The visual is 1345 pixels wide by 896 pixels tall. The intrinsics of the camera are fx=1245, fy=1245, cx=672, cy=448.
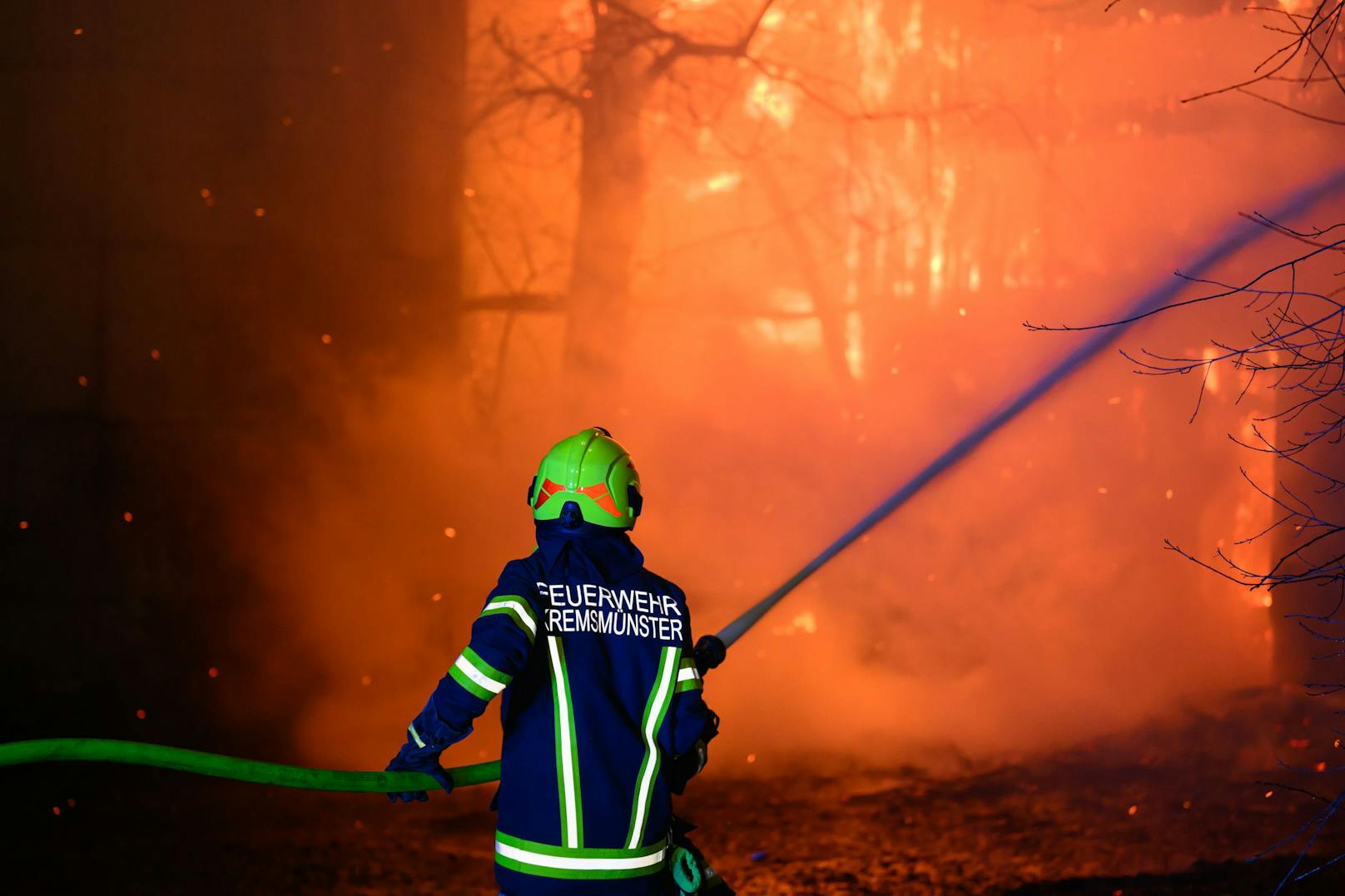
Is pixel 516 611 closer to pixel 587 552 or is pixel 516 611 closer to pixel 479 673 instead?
pixel 479 673

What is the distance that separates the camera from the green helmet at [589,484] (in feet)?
11.3

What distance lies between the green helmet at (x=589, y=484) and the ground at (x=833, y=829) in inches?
132

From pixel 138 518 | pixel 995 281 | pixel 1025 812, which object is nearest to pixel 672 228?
pixel 995 281

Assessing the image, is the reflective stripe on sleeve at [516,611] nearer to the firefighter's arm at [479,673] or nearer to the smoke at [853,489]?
the firefighter's arm at [479,673]

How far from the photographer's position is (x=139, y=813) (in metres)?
6.57

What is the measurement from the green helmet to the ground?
336 centimetres

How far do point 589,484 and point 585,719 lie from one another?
2.08 ft

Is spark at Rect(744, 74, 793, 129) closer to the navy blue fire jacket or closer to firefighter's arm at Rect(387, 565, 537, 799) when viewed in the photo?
the navy blue fire jacket

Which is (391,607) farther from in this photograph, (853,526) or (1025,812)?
(1025,812)

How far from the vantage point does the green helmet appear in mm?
3443

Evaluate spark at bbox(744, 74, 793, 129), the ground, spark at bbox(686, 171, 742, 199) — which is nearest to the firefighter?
the ground

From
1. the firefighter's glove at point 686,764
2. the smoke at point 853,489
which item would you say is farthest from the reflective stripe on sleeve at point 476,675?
the smoke at point 853,489

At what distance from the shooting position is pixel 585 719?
3.27 meters

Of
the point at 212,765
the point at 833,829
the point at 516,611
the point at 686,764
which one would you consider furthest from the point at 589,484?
the point at 833,829
